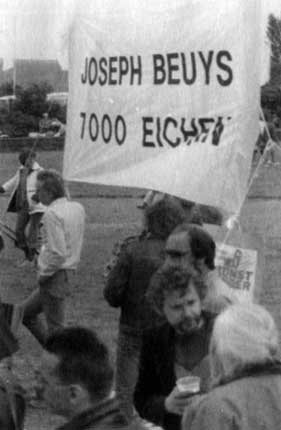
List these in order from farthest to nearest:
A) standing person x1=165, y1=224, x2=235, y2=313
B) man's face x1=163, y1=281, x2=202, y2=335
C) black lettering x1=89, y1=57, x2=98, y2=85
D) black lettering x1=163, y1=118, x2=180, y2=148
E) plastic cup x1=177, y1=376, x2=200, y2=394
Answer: black lettering x1=89, y1=57, x2=98, y2=85, black lettering x1=163, y1=118, x2=180, y2=148, standing person x1=165, y1=224, x2=235, y2=313, man's face x1=163, y1=281, x2=202, y2=335, plastic cup x1=177, y1=376, x2=200, y2=394

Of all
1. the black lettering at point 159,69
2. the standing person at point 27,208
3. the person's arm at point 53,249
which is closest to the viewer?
the black lettering at point 159,69

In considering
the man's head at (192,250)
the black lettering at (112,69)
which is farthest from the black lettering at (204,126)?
the man's head at (192,250)

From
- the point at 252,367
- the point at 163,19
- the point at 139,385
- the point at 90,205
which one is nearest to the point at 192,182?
the point at 163,19

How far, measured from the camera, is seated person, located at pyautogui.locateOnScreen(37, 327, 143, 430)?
12.3ft

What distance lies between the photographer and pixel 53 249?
8125 mm

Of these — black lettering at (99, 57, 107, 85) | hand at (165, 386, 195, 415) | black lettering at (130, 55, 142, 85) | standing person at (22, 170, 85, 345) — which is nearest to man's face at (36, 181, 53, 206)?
standing person at (22, 170, 85, 345)

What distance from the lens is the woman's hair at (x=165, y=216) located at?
20.4ft

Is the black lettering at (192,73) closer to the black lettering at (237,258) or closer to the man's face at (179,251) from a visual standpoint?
the black lettering at (237,258)

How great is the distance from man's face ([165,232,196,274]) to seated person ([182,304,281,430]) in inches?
46.7

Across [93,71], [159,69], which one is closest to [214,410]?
[159,69]

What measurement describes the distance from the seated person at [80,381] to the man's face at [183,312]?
59 centimetres

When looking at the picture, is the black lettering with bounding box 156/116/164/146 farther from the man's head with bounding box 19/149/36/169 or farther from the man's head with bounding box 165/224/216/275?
the man's head with bounding box 19/149/36/169

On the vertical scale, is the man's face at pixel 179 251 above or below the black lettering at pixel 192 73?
below

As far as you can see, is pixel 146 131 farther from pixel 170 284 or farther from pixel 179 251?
pixel 170 284
